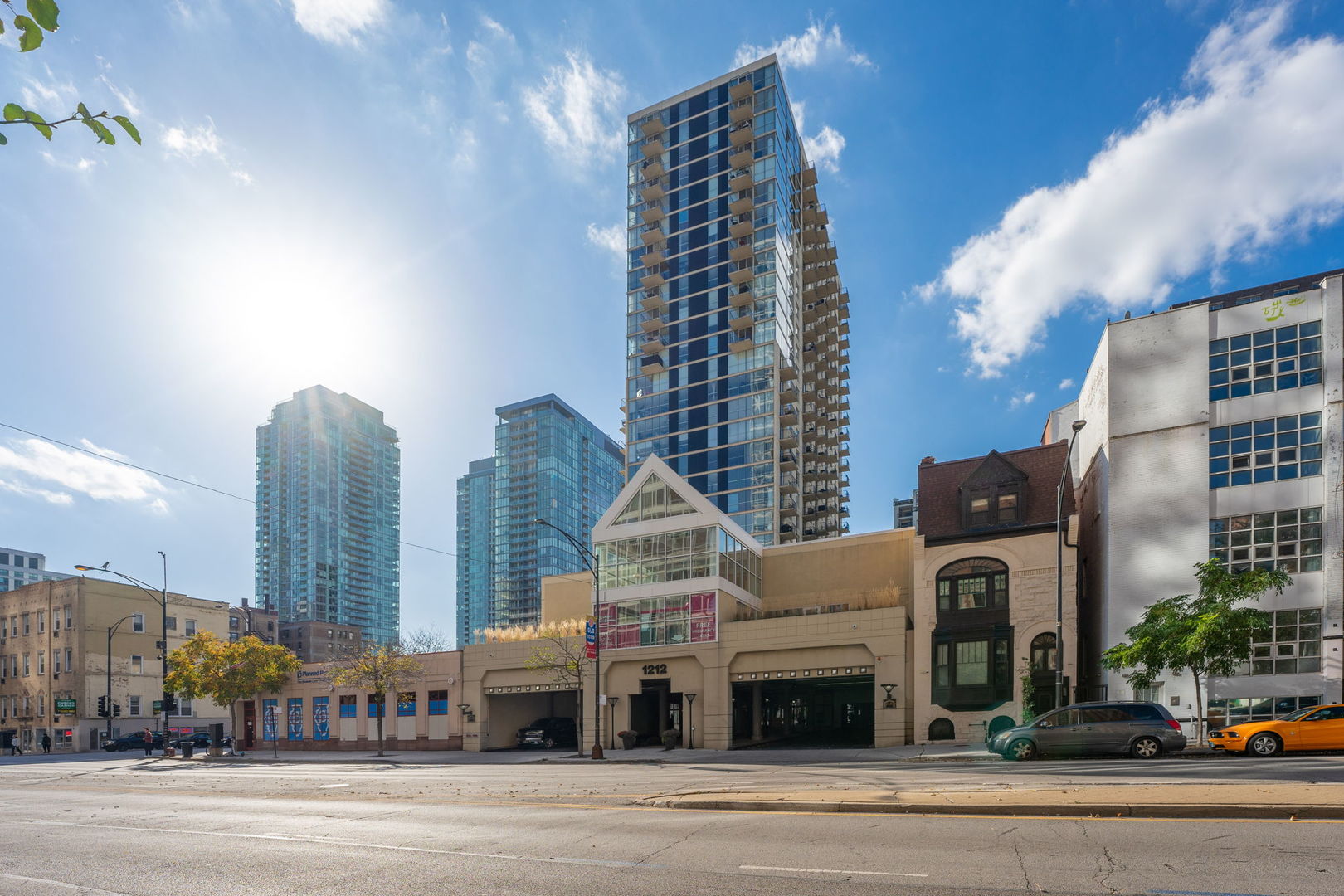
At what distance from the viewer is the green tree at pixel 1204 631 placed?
2686cm

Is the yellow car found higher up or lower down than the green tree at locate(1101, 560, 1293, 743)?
lower down

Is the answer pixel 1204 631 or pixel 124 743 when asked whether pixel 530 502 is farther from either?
pixel 1204 631

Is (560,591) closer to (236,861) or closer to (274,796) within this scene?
(274,796)

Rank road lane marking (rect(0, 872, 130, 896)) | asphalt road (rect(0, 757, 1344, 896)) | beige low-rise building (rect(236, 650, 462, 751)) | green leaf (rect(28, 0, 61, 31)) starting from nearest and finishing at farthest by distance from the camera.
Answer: green leaf (rect(28, 0, 61, 31)) < asphalt road (rect(0, 757, 1344, 896)) < road lane marking (rect(0, 872, 130, 896)) < beige low-rise building (rect(236, 650, 462, 751))

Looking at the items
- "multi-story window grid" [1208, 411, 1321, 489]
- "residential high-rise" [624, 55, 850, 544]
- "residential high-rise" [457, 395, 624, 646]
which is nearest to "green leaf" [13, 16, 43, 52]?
"multi-story window grid" [1208, 411, 1321, 489]

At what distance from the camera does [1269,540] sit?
32906mm

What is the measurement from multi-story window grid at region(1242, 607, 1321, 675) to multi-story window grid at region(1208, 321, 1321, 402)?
8819mm

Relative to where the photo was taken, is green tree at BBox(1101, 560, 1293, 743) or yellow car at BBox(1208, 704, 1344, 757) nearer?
yellow car at BBox(1208, 704, 1344, 757)

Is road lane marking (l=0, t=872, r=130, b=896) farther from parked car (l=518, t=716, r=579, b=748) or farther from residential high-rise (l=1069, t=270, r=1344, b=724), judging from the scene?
parked car (l=518, t=716, r=579, b=748)

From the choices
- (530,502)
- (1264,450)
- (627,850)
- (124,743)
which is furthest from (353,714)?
(530,502)

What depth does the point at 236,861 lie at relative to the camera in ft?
34.7

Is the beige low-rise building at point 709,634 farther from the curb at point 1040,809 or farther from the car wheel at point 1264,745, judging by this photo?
the curb at point 1040,809

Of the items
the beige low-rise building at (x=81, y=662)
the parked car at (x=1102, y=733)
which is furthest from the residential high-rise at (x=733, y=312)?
the parked car at (x=1102, y=733)

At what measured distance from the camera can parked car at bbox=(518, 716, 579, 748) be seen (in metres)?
46.6
